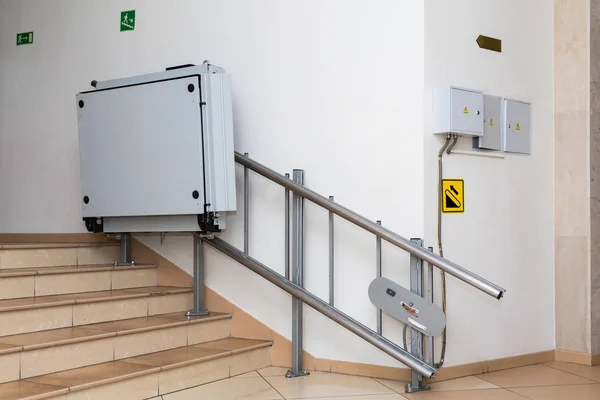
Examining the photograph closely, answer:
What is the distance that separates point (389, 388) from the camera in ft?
10.0

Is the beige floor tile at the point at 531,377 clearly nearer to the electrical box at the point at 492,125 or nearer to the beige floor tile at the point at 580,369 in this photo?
the beige floor tile at the point at 580,369

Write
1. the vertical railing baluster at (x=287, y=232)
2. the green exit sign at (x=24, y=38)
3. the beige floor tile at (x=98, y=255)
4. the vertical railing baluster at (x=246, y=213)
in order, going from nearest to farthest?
the vertical railing baluster at (x=287, y=232), the vertical railing baluster at (x=246, y=213), the beige floor tile at (x=98, y=255), the green exit sign at (x=24, y=38)

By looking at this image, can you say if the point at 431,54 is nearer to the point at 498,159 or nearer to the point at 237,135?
the point at 498,159

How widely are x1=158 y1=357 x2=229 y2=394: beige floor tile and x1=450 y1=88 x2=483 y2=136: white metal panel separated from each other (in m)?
1.45

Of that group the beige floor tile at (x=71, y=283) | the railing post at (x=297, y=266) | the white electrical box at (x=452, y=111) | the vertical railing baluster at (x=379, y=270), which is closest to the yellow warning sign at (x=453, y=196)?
the white electrical box at (x=452, y=111)

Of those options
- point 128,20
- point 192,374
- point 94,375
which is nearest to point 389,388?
point 192,374

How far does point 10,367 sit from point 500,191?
7.54 ft

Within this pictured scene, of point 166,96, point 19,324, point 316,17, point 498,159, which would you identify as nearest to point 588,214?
point 498,159

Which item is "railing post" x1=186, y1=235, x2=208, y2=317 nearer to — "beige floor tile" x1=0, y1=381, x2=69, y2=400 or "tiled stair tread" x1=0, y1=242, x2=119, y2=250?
"tiled stair tread" x1=0, y1=242, x2=119, y2=250

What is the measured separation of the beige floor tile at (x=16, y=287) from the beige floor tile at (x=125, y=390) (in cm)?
81

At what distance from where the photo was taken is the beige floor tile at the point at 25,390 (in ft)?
8.03

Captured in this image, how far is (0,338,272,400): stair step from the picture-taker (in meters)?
2.58

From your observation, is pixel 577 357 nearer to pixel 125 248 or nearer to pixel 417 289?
pixel 417 289

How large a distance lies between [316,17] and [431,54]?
60 centimetres
